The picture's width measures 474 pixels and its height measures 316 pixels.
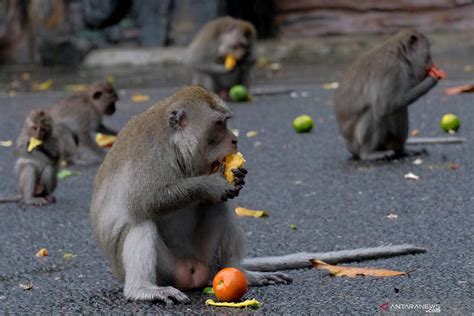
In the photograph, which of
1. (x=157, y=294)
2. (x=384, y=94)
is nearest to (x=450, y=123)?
(x=384, y=94)

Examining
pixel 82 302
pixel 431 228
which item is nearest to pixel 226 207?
pixel 82 302

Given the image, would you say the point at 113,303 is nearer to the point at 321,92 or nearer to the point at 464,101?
the point at 464,101

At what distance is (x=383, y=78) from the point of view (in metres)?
8.64

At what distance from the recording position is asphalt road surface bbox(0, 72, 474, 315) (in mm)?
4801

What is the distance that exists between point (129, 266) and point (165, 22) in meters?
12.5

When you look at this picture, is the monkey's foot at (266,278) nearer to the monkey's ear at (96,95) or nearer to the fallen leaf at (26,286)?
the fallen leaf at (26,286)

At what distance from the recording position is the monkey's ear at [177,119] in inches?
186

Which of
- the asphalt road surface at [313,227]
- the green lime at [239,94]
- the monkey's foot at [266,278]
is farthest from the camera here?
the green lime at [239,94]

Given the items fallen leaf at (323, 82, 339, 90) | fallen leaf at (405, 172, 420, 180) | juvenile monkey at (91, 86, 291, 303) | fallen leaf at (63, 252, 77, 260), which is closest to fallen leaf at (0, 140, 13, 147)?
fallen leaf at (405, 172, 420, 180)

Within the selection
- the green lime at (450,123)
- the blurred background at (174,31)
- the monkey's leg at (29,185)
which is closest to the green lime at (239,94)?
the blurred background at (174,31)

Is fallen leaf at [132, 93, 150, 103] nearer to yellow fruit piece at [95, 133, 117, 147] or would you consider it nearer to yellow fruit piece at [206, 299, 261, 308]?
yellow fruit piece at [95, 133, 117, 147]

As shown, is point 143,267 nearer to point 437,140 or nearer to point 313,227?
point 313,227

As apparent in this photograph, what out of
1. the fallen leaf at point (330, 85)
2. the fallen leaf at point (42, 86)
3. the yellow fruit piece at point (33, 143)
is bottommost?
the fallen leaf at point (42, 86)

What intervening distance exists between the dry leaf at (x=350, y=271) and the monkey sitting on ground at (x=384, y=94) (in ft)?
11.1
